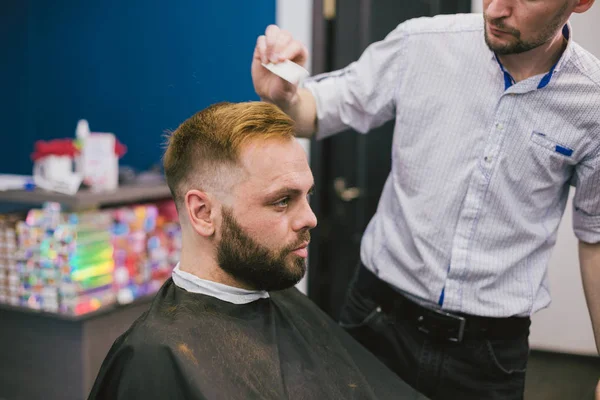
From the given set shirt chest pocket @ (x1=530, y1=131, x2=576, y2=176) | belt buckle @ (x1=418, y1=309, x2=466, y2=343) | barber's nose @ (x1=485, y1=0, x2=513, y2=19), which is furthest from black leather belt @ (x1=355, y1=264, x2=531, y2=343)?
barber's nose @ (x1=485, y1=0, x2=513, y2=19)

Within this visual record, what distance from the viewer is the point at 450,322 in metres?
1.64

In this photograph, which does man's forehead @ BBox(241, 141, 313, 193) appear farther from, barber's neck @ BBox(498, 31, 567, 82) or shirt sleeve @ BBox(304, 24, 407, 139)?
barber's neck @ BBox(498, 31, 567, 82)

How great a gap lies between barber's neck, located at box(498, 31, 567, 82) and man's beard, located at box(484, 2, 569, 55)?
0.07m

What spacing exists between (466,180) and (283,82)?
0.51 meters

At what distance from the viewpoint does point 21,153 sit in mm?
3828

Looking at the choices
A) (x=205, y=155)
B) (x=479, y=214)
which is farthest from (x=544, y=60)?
(x=205, y=155)

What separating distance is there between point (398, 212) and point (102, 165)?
1605 millimetres

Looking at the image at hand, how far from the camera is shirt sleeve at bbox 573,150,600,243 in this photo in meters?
1.56

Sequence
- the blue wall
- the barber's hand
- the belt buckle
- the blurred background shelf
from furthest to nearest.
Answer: the blue wall < the blurred background shelf < the belt buckle < the barber's hand

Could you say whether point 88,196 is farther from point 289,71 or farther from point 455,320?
point 455,320

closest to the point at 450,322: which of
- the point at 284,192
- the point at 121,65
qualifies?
the point at 284,192

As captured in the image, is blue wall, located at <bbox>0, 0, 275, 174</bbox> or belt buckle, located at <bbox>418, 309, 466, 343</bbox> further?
blue wall, located at <bbox>0, 0, 275, 174</bbox>

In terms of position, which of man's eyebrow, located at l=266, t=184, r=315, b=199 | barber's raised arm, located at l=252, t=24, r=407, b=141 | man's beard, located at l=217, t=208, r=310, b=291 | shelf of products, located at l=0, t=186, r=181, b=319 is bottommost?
shelf of products, located at l=0, t=186, r=181, b=319

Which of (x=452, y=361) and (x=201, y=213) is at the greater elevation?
(x=201, y=213)
